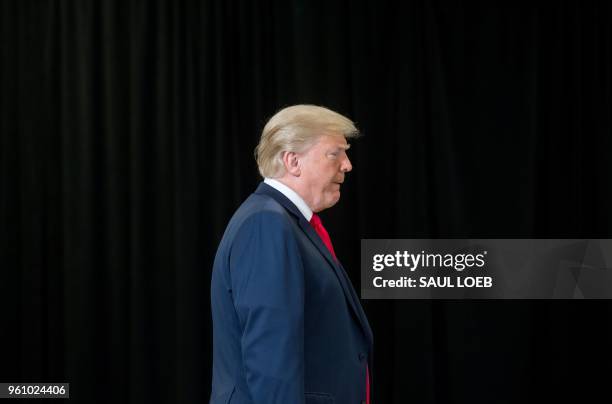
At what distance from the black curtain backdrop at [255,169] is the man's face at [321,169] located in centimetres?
134

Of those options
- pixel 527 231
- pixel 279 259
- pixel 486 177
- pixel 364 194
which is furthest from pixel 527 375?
pixel 279 259

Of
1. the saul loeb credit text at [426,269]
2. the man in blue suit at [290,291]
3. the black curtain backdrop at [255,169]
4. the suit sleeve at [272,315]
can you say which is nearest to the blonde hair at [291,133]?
the man in blue suit at [290,291]

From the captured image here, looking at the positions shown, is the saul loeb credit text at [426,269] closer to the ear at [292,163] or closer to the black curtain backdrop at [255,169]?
the black curtain backdrop at [255,169]

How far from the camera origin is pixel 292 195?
4.80ft

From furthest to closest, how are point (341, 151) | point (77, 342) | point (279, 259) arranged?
point (77, 342) < point (341, 151) < point (279, 259)

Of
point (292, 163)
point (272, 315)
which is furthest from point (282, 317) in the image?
point (292, 163)

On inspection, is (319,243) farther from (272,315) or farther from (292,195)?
(272,315)

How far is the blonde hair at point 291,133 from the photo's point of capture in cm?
147

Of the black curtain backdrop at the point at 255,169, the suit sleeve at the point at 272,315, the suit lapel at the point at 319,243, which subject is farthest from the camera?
the black curtain backdrop at the point at 255,169

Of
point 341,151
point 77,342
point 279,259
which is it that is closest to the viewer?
point 279,259

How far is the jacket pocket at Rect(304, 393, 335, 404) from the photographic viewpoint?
1.33m

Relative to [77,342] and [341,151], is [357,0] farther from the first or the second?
[77,342]

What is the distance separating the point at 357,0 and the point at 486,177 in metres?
0.95

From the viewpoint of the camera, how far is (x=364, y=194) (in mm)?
2844
